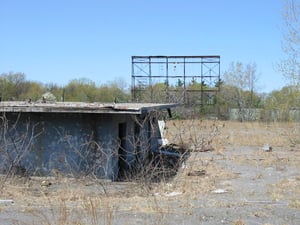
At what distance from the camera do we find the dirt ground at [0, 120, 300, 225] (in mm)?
8027

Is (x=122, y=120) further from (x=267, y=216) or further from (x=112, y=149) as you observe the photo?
(x=267, y=216)

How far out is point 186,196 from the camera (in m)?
11.4

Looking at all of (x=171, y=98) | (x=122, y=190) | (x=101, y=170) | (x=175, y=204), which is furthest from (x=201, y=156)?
(x=171, y=98)

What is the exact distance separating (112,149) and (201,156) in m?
6.92

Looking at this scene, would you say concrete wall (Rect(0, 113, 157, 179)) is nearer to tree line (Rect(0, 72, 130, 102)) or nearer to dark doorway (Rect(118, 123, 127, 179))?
dark doorway (Rect(118, 123, 127, 179))

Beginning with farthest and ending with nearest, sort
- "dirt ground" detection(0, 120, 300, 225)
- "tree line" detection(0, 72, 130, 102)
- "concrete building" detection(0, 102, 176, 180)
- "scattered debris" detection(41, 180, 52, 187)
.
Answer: "tree line" detection(0, 72, 130, 102) < "concrete building" detection(0, 102, 176, 180) < "scattered debris" detection(41, 180, 52, 187) < "dirt ground" detection(0, 120, 300, 225)

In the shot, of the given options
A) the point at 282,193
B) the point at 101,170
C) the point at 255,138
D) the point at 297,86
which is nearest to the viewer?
the point at 282,193

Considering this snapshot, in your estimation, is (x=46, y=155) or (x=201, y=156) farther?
(x=201, y=156)

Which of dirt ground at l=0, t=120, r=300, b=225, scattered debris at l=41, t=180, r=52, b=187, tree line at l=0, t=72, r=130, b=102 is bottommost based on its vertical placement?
scattered debris at l=41, t=180, r=52, b=187

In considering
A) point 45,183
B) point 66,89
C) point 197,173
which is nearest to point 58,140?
point 45,183

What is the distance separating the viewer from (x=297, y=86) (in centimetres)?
2723

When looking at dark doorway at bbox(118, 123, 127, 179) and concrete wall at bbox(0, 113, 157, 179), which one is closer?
concrete wall at bbox(0, 113, 157, 179)

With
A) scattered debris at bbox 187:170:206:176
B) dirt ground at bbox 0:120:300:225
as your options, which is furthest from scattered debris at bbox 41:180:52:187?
scattered debris at bbox 187:170:206:176

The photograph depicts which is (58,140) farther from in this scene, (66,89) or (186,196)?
(66,89)
